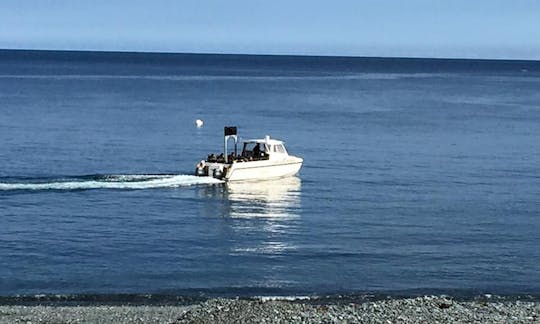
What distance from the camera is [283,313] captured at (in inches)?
828

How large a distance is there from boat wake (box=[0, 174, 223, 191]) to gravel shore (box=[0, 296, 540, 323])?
20761 millimetres

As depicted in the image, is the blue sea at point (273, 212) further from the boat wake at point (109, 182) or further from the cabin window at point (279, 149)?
the cabin window at point (279, 149)

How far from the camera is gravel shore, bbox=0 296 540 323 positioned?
68.3ft

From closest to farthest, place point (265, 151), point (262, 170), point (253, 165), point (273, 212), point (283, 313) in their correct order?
point (283, 313), point (273, 212), point (253, 165), point (262, 170), point (265, 151)

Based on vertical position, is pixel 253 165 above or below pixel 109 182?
above

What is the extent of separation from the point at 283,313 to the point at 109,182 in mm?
27642

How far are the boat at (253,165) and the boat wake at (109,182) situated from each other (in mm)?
594

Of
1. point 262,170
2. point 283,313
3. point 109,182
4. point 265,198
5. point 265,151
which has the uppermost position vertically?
point 265,151

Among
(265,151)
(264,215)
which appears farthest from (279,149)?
(264,215)

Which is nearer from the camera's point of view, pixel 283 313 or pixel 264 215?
pixel 283 313

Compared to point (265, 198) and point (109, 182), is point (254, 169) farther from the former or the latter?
point (109, 182)

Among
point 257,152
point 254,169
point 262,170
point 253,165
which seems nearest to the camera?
point 253,165

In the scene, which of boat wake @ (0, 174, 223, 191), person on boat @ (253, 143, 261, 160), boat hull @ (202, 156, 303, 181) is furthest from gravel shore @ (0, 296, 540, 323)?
person on boat @ (253, 143, 261, 160)

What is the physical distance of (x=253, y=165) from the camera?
1976 inches
